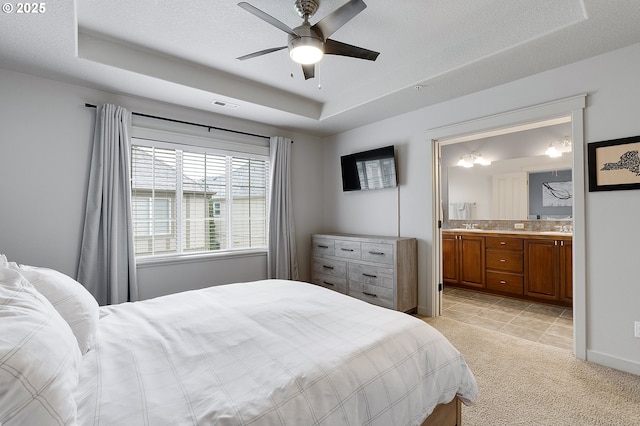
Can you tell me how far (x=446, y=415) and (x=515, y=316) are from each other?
9.11ft

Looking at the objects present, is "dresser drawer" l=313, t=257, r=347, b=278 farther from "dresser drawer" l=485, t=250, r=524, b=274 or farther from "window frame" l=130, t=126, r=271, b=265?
"dresser drawer" l=485, t=250, r=524, b=274

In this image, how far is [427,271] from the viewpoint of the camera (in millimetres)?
3645

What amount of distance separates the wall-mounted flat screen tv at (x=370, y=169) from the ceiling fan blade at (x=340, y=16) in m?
2.16

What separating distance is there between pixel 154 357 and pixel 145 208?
258 cm

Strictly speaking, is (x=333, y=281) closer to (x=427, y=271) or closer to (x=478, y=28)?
(x=427, y=271)

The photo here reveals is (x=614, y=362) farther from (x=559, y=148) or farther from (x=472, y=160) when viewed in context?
(x=472, y=160)

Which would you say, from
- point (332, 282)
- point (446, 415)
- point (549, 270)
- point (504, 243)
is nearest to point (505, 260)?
point (504, 243)

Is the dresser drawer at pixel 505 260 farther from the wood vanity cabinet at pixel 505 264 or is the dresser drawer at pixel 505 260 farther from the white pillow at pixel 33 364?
the white pillow at pixel 33 364

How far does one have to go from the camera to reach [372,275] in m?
3.68

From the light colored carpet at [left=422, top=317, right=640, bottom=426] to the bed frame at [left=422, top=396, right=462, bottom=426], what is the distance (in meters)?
0.36

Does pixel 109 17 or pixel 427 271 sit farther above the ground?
pixel 109 17

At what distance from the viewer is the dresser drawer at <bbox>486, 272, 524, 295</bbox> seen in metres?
4.23

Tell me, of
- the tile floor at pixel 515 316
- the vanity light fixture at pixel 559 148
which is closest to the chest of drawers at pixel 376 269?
the tile floor at pixel 515 316

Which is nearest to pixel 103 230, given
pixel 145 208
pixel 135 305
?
pixel 145 208
